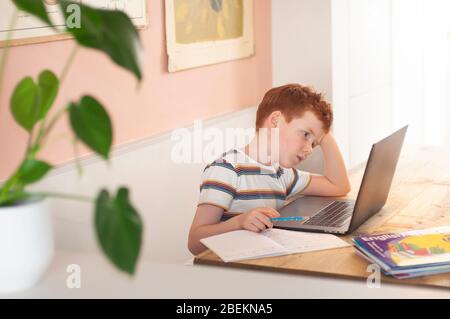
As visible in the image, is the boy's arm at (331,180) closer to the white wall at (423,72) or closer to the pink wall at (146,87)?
the pink wall at (146,87)

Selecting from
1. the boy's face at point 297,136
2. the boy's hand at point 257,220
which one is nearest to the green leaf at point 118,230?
the boy's hand at point 257,220

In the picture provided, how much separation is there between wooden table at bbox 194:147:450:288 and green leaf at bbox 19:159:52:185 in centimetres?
67

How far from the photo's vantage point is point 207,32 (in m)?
2.73

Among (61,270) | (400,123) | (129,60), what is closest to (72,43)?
(61,270)

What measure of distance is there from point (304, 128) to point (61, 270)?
1.08 m

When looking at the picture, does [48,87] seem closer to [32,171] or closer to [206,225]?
[32,171]

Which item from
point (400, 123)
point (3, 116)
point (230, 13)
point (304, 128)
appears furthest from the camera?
point (400, 123)

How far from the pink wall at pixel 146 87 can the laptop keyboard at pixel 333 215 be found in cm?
65

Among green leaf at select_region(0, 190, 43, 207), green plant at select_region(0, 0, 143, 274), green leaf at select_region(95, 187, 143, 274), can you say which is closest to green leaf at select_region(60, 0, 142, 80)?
green plant at select_region(0, 0, 143, 274)

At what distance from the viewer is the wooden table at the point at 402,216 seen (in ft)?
5.30

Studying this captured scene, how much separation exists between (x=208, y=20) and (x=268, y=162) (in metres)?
0.73

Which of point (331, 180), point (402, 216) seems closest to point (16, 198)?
point (402, 216)
